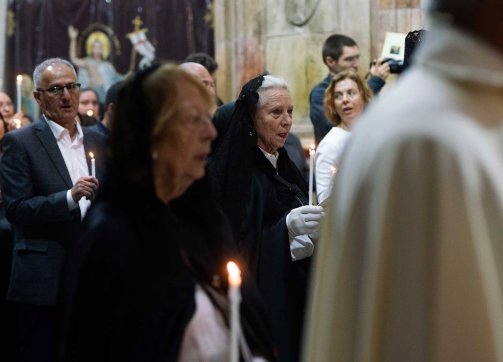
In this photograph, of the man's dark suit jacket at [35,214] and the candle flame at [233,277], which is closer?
the candle flame at [233,277]

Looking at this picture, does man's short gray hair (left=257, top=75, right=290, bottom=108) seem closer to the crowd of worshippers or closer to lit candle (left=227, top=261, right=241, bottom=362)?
the crowd of worshippers

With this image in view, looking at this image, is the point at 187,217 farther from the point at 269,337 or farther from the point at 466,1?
the point at 466,1

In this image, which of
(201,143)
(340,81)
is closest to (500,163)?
(201,143)

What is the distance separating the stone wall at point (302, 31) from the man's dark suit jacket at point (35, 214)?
5604 millimetres

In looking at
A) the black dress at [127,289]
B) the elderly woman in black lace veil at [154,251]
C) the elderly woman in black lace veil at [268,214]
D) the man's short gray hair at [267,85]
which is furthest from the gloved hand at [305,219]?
the black dress at [127,289]

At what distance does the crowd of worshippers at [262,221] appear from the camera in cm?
204

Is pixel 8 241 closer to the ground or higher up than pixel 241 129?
closer to the ground

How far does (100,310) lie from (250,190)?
251 centimetres

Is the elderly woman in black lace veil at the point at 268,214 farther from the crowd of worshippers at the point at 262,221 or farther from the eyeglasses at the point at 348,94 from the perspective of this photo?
the eyeglasses at the point at 348,94

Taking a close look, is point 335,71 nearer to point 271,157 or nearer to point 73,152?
point 271,157

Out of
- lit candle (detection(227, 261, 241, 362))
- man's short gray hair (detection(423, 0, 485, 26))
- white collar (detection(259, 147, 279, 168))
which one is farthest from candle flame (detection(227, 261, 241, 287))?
white collar (detection(259, 147, 279, 168))

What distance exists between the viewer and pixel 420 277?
2.07m

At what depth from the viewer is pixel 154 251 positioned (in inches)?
121

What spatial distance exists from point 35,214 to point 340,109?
2.08 metres
